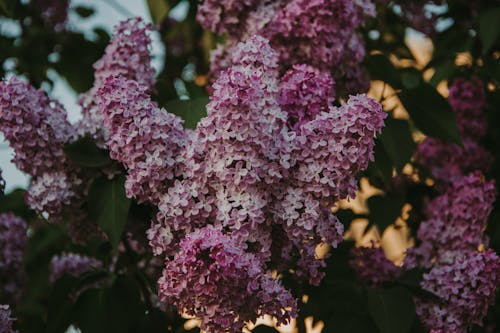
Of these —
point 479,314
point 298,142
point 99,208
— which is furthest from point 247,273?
point 479,314

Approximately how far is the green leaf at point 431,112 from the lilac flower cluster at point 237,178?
78 cm

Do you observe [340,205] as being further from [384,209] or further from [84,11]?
[84,11]

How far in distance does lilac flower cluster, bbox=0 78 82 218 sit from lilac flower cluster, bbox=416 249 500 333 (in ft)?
3.78

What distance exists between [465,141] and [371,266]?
80 cm

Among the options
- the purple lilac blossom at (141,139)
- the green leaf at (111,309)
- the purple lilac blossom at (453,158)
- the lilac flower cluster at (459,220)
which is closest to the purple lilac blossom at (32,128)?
the purple lilac blossom at (141,139)

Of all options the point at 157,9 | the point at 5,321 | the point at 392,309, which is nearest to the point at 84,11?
the point at 157,9

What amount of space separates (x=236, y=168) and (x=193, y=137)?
177mm

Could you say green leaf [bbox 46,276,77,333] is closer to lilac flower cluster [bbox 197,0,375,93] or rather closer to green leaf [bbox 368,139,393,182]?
lilac flower cluster [bbox 197,0,375,93]

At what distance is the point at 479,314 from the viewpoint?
8.14 feet

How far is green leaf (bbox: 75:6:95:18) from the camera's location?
4.63m

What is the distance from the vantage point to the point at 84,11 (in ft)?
15.2

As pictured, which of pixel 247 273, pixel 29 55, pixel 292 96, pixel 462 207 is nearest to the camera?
pixel 247 273

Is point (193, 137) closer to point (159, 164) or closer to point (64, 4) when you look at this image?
point (159, 164)

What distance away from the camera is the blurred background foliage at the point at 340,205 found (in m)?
2.43
